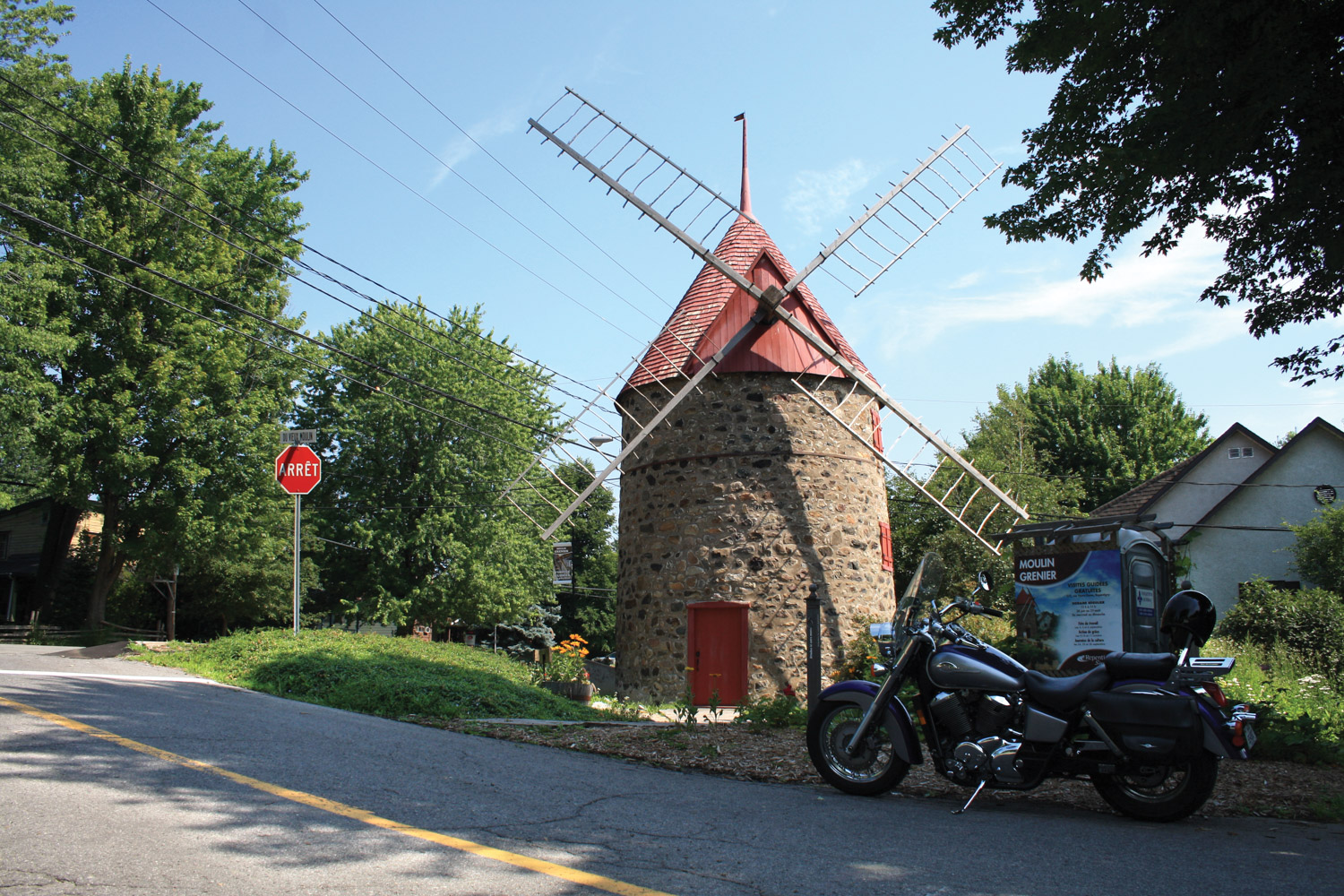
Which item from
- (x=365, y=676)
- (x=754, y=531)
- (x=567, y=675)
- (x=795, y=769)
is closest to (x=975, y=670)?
(x=795, y=769)

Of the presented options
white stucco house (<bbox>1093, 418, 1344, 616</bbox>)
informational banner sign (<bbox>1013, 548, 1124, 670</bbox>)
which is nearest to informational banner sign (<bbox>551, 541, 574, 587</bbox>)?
informational banner sign (<bbox>1013, 548, 1124, 670</bbox>)

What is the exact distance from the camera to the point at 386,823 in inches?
164

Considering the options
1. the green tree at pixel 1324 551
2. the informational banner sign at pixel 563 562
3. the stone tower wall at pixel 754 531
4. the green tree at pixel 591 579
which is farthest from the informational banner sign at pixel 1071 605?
the green tree at pixel 591 579

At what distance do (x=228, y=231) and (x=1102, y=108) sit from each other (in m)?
24.1

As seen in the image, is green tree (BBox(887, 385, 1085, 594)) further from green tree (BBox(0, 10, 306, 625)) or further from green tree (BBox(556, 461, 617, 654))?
green tree (BBox(556, 461, 617, 654))

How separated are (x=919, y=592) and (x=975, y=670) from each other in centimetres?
73

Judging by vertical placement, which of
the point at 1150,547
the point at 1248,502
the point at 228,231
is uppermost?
the point at 228,231

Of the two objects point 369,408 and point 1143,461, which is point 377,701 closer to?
point 369,408

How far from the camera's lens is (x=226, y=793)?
454 centimetres

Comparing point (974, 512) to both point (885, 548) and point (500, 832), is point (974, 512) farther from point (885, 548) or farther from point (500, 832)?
point (500, 832)

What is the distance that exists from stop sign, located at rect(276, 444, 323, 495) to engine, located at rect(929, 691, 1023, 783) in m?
11.3

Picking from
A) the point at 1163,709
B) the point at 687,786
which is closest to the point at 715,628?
the point at 687,786

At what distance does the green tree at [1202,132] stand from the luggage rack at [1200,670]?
160 inches

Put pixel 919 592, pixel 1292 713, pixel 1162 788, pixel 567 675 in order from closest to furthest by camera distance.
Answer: pixel 1162 788 → pixel 919 592 → pixel 1292 713 → pixel 567 675
